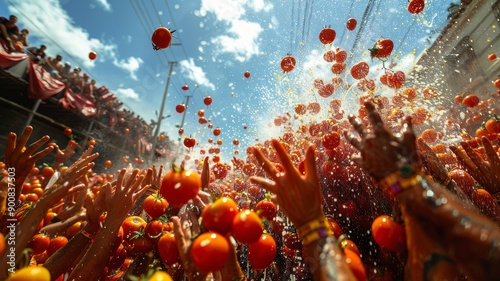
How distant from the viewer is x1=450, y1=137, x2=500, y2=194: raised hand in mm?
2898

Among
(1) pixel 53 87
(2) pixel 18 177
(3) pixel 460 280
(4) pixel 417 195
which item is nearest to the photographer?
(4) pixel 417 195

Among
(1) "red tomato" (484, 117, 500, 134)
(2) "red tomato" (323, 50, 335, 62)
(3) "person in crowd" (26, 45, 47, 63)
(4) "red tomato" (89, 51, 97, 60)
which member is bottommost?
(1) "red tomato" (484, 117, 500, 134)

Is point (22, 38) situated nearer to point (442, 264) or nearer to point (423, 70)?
point (442, 264)

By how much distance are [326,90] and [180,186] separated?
872 centimetres

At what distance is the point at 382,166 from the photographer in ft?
4.88

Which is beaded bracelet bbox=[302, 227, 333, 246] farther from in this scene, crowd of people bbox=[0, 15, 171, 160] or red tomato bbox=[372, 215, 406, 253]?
crowd of people bbox=[0, 15, 171, 160]

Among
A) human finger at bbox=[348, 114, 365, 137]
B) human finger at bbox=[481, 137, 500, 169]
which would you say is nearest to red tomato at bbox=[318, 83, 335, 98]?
Answer: human finger at bbox=[481, 137, 500, 169]

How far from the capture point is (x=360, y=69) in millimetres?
8586

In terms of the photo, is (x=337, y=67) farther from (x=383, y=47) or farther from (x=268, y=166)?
(x=268, y=166)

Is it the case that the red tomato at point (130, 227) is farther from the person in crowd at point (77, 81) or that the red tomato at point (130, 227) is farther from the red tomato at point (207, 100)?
the person in crowd at point (77, 81)

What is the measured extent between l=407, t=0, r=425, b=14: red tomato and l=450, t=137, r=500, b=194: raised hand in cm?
653

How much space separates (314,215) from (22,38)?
48.6 ft

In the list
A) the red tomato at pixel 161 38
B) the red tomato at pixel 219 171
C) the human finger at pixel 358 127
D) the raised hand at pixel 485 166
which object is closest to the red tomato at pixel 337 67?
the red tomato at pixel 219 171

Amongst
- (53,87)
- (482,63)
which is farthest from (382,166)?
(482,63)
